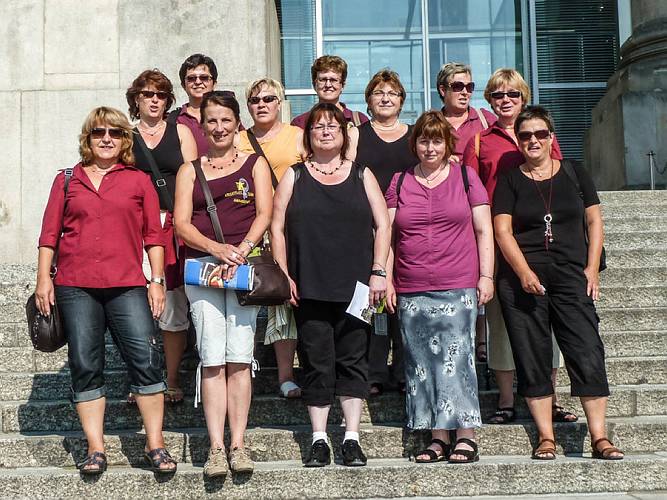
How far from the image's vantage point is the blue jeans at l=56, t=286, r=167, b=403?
5371 mm

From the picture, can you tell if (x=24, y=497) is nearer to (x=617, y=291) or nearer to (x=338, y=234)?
(x=338, y=234)

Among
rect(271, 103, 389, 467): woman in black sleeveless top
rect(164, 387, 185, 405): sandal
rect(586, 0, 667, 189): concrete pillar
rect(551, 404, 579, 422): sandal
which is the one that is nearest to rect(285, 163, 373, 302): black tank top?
rect(271, 103, 389, 467): woman in black sleeveless top

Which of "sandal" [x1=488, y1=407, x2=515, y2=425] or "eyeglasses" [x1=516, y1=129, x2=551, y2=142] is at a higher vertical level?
"eyeglasses" [x1=516, y1=129, x2=551, y2=142]

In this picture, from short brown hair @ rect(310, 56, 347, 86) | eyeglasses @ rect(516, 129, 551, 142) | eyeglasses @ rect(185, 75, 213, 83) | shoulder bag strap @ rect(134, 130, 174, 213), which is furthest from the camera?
eyeglasses @ rect(185, 75, 213, 83)

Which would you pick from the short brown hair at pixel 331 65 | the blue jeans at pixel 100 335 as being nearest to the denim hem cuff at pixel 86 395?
the blue jeans at pixel 100 335

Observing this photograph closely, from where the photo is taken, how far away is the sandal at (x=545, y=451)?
5590 mm

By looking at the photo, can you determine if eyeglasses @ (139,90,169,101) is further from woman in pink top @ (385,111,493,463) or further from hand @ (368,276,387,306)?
hand @ (368,276,387,306)

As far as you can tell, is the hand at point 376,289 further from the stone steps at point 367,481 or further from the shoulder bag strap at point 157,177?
the shoulder bag strap at point 157,177

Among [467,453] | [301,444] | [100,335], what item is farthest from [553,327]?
[100,335]

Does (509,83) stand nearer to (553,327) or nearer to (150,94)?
(553,327)

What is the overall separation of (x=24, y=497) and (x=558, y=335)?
3.31 m

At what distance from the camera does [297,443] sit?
5793mm

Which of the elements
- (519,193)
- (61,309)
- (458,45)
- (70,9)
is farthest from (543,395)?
(458,45)

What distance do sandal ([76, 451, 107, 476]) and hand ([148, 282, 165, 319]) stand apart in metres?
0.85
